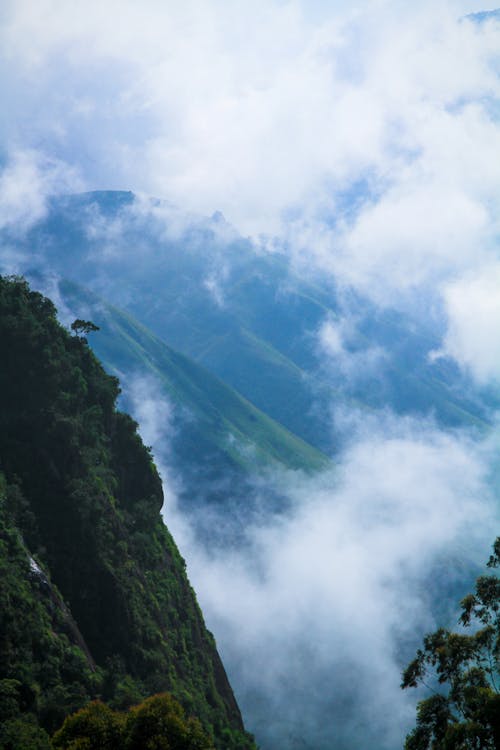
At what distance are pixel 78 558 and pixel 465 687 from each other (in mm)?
41588

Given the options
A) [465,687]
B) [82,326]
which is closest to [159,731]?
[465,687]

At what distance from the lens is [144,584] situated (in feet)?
247

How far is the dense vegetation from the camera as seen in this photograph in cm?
5362

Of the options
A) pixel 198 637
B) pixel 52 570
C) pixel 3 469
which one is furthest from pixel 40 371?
pixel 198 637

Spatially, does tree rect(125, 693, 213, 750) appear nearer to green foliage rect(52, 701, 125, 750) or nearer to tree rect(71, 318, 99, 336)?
green foliage rect(52, 701, 125, 750)

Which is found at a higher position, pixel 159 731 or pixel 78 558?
pixel 78 558

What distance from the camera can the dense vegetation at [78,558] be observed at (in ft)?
176

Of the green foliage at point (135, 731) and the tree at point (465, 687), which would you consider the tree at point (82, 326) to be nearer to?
the green foliage at point (135, 731)

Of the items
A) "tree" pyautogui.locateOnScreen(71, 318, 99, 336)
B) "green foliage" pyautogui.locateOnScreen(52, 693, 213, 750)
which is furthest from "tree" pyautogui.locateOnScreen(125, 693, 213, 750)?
"tree" pyautogui.locateOnScreen(71, 318, 99, 336)

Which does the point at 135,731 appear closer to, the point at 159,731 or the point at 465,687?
the point at 159,731

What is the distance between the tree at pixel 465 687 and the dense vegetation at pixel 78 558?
25.4m

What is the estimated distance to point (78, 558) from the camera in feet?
224

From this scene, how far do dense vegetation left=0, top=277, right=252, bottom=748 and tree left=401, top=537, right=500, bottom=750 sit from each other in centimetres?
2541

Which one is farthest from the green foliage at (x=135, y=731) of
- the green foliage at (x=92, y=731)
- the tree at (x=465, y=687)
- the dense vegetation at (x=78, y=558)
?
the tree at (x=465, y=687)
